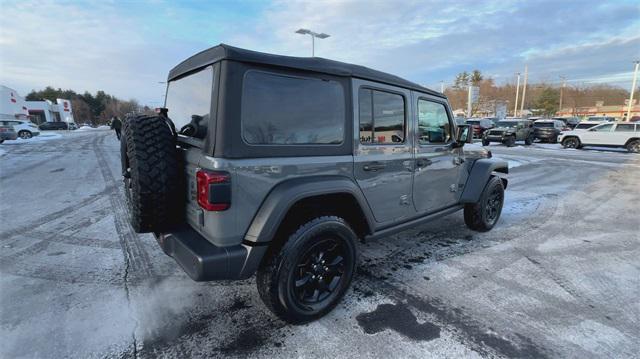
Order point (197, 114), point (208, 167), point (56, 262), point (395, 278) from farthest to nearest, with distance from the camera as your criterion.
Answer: point (56, 262), point (395, 278), point (197, 114), point (208, 167)

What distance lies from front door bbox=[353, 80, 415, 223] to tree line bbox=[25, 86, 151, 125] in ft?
295

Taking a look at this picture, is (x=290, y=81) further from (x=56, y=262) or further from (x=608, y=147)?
(x=608, y=147)

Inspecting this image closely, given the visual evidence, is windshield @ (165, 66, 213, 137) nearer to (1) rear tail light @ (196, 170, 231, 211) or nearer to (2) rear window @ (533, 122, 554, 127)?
(1) rear tail light @ (196, 170, 231, 211)

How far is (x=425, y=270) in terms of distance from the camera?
3.43 metres

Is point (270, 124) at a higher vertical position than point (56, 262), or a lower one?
higher

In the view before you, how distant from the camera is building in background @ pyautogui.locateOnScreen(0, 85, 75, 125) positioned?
40.8 m

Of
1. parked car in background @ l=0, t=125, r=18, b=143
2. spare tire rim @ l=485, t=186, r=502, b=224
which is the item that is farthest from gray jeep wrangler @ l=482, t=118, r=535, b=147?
parked car in background @ l=0, t=125, r=18, b=143

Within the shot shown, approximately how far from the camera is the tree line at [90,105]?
79625mm

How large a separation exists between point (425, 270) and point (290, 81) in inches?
95.4

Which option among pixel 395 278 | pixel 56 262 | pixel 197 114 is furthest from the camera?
pixel 56 262

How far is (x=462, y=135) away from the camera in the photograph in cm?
385

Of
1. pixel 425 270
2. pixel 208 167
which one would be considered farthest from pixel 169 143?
pixel 425 270

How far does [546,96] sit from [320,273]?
84563 millimetres

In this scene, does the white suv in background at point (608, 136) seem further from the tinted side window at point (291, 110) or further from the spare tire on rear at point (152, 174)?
the spare tire on rear at point (152, 174)
